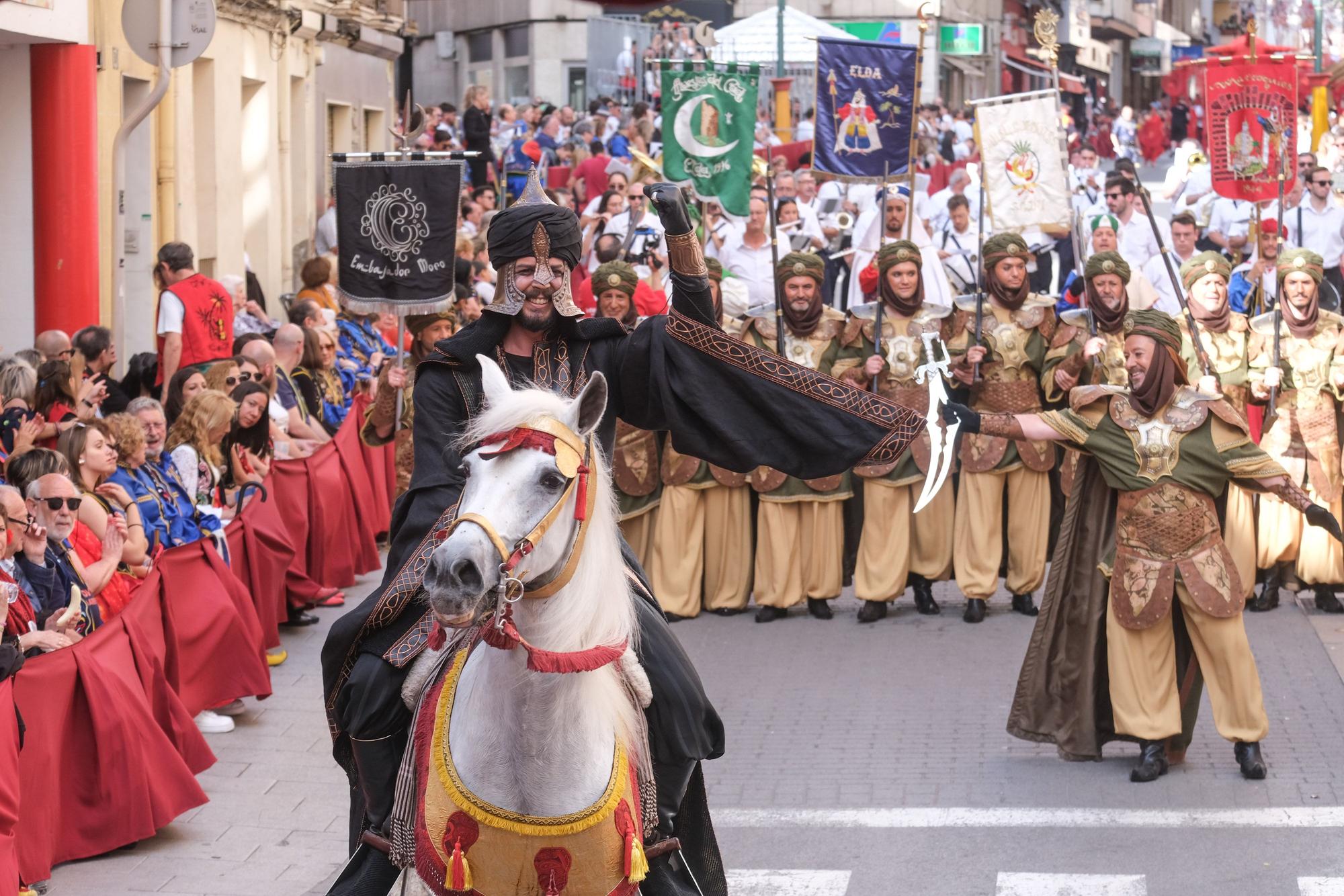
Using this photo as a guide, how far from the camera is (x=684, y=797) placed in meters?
5.55

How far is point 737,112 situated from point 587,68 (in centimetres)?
2555

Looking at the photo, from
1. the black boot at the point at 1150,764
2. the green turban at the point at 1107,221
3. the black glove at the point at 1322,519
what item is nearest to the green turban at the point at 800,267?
the black boot at the point at 1150,764

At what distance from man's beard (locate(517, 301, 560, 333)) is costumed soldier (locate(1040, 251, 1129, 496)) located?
6462mm

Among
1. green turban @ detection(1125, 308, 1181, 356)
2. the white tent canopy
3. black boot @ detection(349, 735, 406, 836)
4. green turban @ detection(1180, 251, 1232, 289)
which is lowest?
black boot @ detection(349, 735, 406, 836)

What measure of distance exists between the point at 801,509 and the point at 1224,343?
276cm

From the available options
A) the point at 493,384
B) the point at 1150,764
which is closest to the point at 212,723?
the point at 1150,764

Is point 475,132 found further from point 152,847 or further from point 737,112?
point 152,847

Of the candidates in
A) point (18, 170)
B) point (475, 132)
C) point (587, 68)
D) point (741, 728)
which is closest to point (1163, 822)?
point (741, 728)

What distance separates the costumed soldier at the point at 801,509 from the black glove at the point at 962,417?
4454 millimetres

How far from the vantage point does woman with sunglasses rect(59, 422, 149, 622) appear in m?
8.05

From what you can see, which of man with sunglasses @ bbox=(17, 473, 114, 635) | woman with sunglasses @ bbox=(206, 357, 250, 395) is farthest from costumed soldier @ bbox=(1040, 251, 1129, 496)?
man with sunglasses @ bbox=(17, 473, 114, 635)

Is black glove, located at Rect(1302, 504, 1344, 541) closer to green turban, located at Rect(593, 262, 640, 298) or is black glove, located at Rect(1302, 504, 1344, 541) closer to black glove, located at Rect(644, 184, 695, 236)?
black glove, located at Rect(644, 184, 695, 236)

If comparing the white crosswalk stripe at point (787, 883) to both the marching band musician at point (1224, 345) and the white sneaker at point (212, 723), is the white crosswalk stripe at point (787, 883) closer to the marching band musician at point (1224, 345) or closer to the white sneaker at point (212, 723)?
the white sneaker at point (212, 723)

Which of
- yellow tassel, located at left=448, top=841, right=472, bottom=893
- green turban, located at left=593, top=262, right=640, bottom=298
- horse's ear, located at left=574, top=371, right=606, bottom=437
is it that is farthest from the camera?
green turban, located at left=593, top=262, right=640, bottom=298
